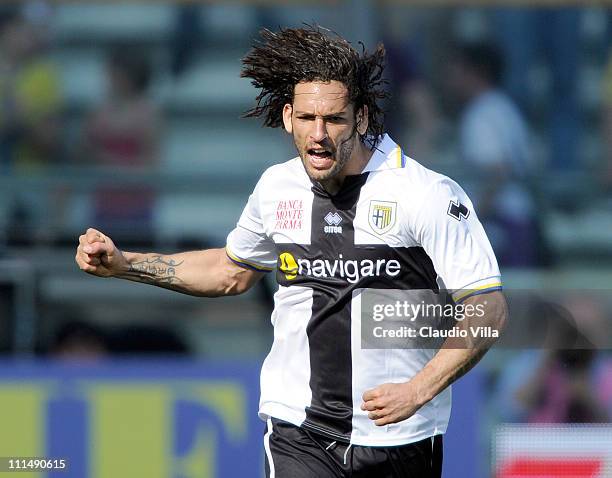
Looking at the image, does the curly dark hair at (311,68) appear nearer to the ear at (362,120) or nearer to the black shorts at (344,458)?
the ear at (362,120)

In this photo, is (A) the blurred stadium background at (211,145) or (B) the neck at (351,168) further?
(A) the blurred stadium background at (211,145)

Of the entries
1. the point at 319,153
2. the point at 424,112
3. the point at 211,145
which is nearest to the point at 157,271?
the point at 319,153

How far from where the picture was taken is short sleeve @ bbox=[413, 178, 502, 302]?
3.59 metres

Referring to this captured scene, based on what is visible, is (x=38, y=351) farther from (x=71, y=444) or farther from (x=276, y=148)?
(x=276, y=148)

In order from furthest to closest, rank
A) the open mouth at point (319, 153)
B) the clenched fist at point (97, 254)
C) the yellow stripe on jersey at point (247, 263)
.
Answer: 1. the yellow stripe on jersey at point (247, 263)
2. the clenched fist at point (97, 254)
3. the open mouth at point (319, 153)

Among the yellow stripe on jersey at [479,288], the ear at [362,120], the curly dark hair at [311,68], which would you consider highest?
the curly dark hair at [311,68]

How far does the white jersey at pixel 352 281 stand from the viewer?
3705mm

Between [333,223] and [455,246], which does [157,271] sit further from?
[455,246]

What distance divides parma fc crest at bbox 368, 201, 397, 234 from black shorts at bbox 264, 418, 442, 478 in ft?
2.31

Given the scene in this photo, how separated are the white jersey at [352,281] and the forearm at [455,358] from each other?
13cm

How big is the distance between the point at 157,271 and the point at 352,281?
791 mm

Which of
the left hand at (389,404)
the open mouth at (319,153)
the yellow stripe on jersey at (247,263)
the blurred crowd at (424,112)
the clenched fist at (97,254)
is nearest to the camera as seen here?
the left hand at (389,404)

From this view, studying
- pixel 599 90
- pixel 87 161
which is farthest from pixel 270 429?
pixel 599 90

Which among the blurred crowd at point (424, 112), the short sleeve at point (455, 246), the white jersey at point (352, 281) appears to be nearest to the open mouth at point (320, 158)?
the white jersey at point (352, 281)
